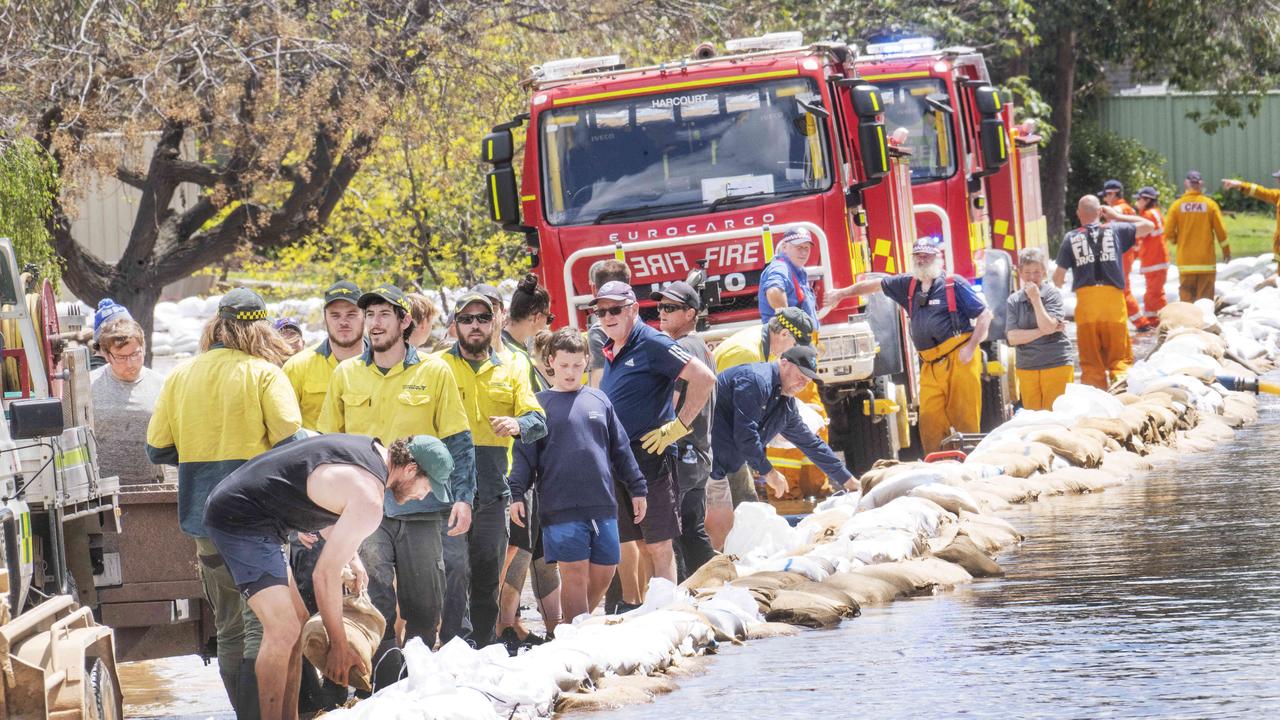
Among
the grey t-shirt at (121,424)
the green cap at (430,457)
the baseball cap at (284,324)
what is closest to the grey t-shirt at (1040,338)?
the baseball cap at (284,324)

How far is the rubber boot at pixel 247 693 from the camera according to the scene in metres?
7.04

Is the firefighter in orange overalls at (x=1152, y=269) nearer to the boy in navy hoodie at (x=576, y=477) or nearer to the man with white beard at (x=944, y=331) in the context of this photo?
the man with white beard at (x=944, y=331)

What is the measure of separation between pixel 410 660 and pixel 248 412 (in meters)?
1.38

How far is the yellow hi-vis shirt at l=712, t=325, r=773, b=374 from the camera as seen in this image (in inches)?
418

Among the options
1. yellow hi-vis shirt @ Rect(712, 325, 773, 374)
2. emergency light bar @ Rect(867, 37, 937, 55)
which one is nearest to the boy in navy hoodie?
yellow hi-vis shirt @ Rect(712, 325, 773, 374)

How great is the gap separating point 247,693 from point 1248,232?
33661 millimetres

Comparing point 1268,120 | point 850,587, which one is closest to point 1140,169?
Result: point 1268,120

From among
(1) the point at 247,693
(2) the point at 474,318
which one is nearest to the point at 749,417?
(2) the point at 474,318

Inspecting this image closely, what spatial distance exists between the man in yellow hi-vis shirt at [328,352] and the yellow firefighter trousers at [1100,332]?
9.85 m

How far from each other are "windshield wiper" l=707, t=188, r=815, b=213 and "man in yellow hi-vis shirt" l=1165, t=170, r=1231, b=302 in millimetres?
12410

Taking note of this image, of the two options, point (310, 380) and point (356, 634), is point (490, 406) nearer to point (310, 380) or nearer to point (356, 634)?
point (310, 380)

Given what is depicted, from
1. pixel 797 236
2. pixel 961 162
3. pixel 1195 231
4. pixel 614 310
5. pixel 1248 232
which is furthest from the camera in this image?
pixel 1248 232

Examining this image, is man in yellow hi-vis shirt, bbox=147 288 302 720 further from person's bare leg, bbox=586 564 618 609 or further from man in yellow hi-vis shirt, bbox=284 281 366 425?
person's bare leg, bbox=586 564 618 609

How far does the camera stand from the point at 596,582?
865 centimetres
